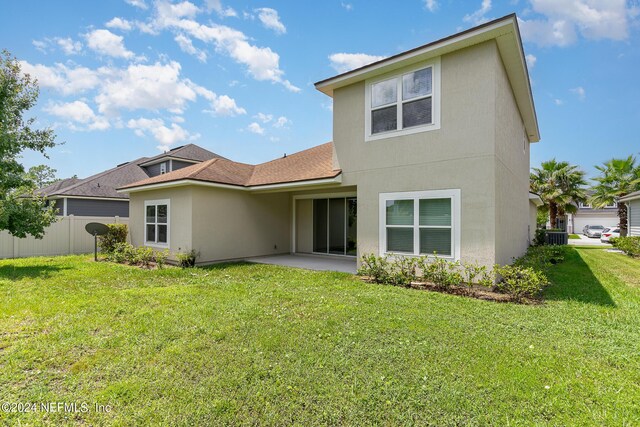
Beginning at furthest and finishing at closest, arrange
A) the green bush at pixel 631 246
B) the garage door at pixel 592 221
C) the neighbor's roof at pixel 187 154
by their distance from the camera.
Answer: the garage door at pixel 592 221, the neighbor's roof at pixel 187 154, the green bush at pixel 631 246

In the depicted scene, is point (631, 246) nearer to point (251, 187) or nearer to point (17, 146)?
point (251, 187)

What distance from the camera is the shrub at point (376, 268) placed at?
8.13 m

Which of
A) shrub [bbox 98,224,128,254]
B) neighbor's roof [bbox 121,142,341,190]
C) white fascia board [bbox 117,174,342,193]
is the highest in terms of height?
neighbor's roof [bbox 121,142,341,190]

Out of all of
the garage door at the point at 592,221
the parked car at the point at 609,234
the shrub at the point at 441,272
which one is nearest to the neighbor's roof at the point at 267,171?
the shrub at the point at 441,272

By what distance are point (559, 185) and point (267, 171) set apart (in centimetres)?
2265

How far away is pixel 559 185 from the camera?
23375 mm

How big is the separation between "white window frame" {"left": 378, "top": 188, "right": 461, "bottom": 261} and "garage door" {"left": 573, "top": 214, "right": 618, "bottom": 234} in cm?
4455

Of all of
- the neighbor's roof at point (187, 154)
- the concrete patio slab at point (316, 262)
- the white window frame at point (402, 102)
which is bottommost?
the concrete patio slab at point (316, 262)

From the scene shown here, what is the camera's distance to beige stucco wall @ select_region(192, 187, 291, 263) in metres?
11.1

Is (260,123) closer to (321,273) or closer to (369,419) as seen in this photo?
(321,273)

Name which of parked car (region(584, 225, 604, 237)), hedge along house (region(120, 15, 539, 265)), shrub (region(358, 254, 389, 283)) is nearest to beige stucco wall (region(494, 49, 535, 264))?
hedge along house (region(120, 15, 539, 265))

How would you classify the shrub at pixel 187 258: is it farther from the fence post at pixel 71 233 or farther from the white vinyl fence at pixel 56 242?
the fence post at pixel 71 233

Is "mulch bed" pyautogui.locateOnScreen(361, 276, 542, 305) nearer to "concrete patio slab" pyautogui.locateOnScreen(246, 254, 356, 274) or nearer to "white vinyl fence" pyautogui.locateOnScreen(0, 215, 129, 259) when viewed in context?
"concrete patio slab" pyautogui.locateOnScreen(246, 254, 356, 274)

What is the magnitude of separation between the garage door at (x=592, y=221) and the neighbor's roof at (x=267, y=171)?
43.4 m
